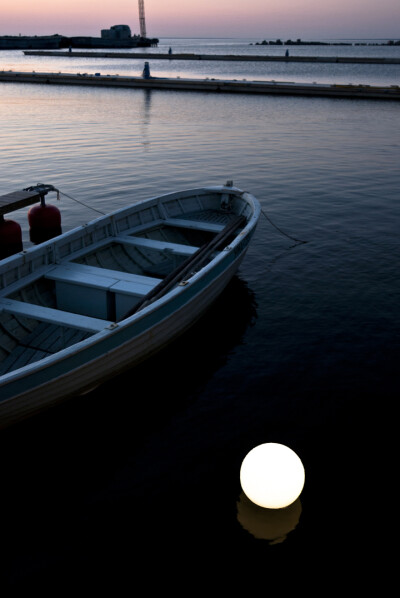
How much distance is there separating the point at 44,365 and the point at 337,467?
5442 millimetres

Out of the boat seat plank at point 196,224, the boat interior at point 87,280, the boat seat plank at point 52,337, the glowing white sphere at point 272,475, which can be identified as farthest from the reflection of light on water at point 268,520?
the boat seat plank at point 196,224

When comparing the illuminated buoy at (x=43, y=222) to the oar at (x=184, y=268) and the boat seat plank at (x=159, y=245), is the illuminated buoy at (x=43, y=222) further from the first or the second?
the oar at (x=184, y=268)

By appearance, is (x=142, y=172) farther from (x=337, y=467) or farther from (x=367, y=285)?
(x=337, y=467)

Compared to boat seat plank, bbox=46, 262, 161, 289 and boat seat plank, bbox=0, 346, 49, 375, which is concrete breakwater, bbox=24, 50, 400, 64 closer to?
boat seat plank, bbox=46, 262, 161, 289

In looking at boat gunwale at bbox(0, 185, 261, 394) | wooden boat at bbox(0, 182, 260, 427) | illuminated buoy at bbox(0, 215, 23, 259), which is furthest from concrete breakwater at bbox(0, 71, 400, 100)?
illuminated buoy at bbox(0, 215, 23, 259)

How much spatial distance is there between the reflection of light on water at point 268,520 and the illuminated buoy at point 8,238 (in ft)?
42.8

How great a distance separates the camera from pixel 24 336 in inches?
439

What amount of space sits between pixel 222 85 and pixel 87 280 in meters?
65.4

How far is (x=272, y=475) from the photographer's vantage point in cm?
730

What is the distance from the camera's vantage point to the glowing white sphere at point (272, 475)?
7184 mm

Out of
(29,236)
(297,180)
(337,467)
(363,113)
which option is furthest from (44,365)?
(363,113)

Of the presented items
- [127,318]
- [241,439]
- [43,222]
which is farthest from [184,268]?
[43,222]

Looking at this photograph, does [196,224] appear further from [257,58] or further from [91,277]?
[257,58]

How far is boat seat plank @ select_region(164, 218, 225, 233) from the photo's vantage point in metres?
16.2
